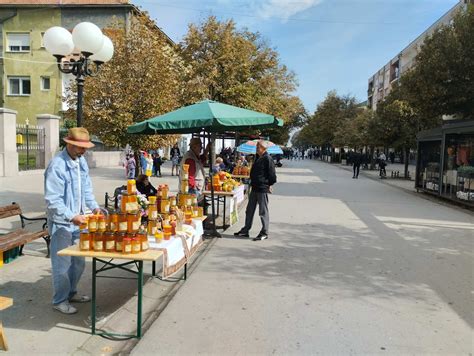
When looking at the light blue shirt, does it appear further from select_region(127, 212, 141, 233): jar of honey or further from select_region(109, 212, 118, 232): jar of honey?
select_region(127, 212, 141, 233): jar of honey

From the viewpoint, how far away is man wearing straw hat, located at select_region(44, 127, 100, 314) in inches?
167

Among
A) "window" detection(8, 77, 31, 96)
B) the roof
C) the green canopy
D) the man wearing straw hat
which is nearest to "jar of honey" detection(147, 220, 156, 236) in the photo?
the man wearing straw hat

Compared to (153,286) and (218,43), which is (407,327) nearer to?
(153,286)

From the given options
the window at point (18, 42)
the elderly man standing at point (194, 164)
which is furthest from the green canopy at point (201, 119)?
the window at point (18, 42)

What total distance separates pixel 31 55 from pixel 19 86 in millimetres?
2562

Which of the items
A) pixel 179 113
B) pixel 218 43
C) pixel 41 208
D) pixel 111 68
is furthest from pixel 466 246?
pixel 218 43

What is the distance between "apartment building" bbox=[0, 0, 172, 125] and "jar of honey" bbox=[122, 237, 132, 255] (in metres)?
31.4

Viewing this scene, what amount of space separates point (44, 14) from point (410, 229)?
1281 inches

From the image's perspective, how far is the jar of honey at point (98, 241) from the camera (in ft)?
13.3

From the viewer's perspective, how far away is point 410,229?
32.2ft

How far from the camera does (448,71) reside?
51.3 ft

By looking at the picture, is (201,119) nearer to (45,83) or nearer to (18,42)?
(45,83)

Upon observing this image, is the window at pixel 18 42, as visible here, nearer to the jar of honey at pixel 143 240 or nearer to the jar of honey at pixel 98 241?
the jar of honey at pixel 98 241

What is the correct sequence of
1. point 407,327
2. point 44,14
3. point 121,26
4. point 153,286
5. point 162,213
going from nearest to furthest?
1. point 407,327
2. point 162,213
3. point 153,286
4. point 121,26
5. point 44,14
